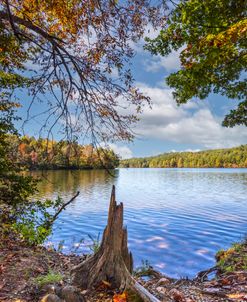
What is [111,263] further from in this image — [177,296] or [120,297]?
[177,296]

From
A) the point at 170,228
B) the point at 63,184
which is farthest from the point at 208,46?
the point at 63,184

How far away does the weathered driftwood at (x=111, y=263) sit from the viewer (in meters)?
3.85

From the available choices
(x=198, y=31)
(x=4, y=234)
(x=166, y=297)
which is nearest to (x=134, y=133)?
(x=166, y=297)

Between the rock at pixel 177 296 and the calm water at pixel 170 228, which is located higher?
the rock at pixel 177 296

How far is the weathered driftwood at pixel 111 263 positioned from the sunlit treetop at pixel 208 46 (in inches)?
208

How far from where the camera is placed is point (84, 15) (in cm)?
581

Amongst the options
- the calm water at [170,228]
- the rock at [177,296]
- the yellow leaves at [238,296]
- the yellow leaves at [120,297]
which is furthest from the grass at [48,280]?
the yellow leaves at [238,296]

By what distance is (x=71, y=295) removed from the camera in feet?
10.8

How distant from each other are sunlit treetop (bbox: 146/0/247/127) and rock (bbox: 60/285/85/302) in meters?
6.33

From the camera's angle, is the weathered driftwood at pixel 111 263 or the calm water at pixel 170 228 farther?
the calm water at pixel 170 228

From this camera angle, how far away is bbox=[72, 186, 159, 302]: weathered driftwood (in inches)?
151

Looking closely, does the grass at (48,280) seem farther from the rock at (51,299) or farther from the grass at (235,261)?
the grass at (235,261)

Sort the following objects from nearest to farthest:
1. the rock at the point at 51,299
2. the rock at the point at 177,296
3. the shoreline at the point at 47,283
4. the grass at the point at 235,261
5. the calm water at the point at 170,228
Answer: the rock at the point at 51,299 → the shoreline at the point at 47,283 → the rock at the point at 177,296 → the grass at the point at 235,261 → the calm water at the point at 170,228

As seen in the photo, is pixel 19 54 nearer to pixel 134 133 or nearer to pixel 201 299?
pixel 134 133
